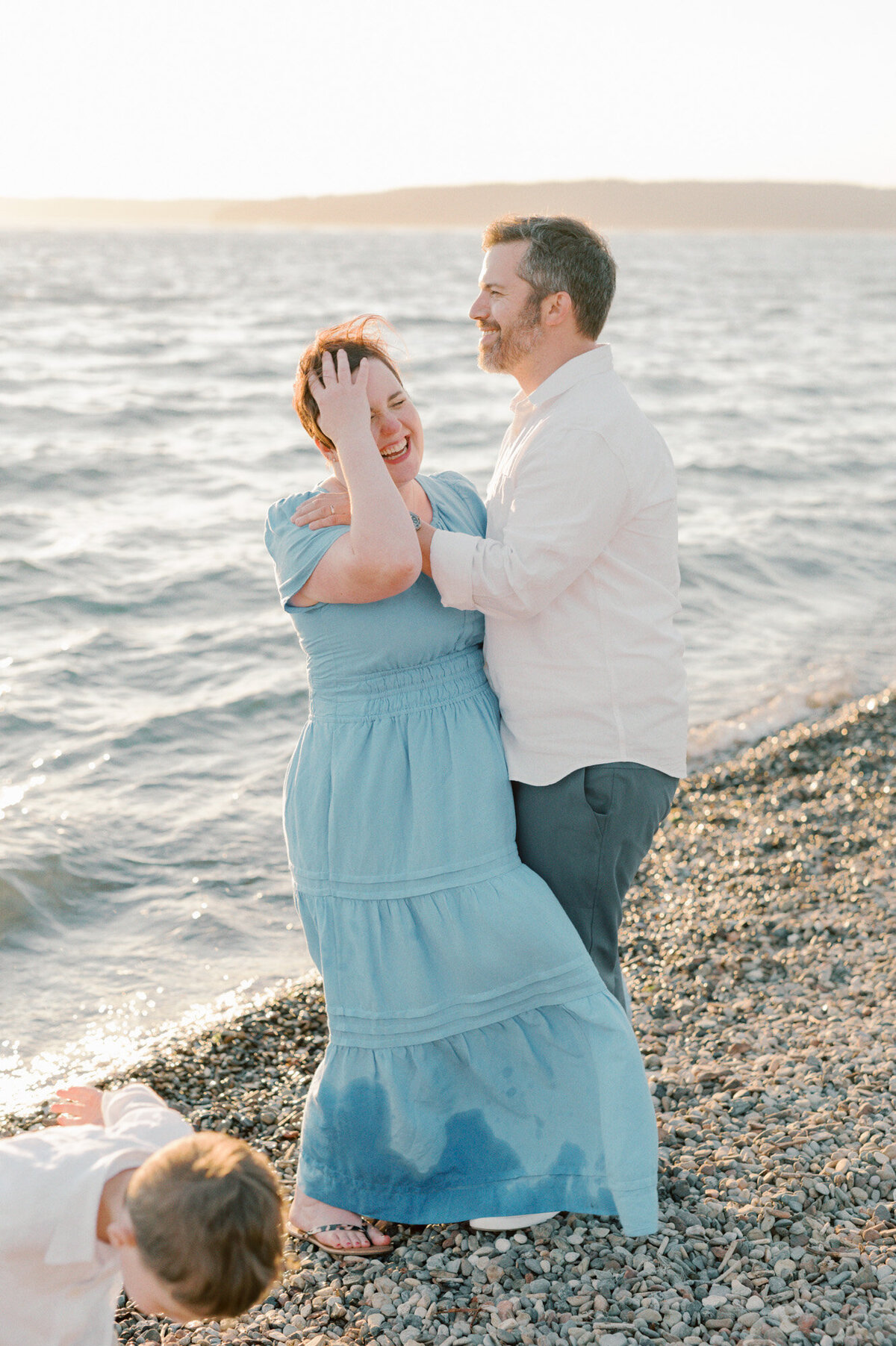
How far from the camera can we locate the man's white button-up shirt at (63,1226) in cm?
194

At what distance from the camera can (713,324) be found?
116 ft

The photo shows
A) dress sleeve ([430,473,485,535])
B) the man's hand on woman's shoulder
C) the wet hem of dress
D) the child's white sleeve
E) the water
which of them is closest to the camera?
the child's white sleeve

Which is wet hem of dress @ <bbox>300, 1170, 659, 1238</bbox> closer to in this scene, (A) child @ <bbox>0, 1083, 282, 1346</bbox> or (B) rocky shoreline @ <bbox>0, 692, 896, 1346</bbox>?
(B) rocky shoreline @ <bbox>0, 692, 896, 1346</bbox>

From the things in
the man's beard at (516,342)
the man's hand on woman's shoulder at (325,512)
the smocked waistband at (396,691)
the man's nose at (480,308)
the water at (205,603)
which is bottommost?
the water at (205,603)

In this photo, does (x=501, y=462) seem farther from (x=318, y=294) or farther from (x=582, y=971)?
(x=318, y=294)

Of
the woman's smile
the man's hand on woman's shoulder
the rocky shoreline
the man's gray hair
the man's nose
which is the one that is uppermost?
the man's gray hair

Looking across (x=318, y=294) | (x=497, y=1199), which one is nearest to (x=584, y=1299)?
(x=497, y=1199)

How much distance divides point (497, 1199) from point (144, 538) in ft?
30.6

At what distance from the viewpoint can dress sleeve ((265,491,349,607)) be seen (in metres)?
2.89

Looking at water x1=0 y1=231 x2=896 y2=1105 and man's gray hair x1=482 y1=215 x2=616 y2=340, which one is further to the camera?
water x1=0 y1=231 x2=896 y2=1105

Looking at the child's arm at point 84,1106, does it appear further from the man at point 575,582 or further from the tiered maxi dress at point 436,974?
the man at point 575,582

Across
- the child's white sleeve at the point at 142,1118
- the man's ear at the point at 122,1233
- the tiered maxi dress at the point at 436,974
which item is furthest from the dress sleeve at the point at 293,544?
the man's ear at the point at 122,1233

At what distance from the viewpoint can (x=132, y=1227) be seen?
192 centimetres

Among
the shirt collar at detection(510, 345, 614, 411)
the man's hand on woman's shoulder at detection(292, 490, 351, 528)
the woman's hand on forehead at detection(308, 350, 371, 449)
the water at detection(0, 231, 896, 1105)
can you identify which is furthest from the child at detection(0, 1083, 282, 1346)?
the water at detection(0, 231, 896, 1105)
